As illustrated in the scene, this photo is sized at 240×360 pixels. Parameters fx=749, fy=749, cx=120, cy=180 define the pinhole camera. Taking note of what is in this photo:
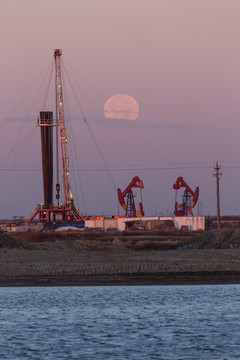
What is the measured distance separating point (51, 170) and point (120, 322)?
10974 cm

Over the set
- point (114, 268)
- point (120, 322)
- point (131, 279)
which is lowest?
point (120, 322)

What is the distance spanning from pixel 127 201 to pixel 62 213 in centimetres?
3473

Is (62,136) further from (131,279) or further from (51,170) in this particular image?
(131,279)

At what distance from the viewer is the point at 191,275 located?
47.1 m

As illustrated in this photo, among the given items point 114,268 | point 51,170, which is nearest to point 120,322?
point 114,268

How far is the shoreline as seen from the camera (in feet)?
143

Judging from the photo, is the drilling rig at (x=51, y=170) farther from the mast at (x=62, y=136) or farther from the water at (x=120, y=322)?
the water at (x=120, y=322)

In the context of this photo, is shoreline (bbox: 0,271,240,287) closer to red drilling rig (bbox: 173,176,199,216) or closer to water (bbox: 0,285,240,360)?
water (bbox: 0,285,240,360)

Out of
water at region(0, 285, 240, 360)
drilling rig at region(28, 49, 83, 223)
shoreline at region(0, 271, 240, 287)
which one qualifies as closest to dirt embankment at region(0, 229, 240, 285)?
shoreline at region(0, 271, 240, 287)

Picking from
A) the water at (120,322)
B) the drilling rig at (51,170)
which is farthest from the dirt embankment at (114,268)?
the drilling rig at (51,170)

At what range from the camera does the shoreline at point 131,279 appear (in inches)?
1719

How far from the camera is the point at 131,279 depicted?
45281 mm

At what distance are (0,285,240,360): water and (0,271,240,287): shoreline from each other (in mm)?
1668

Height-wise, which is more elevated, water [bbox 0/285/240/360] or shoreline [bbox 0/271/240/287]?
shoreline [bbox 0/271/240/287]
